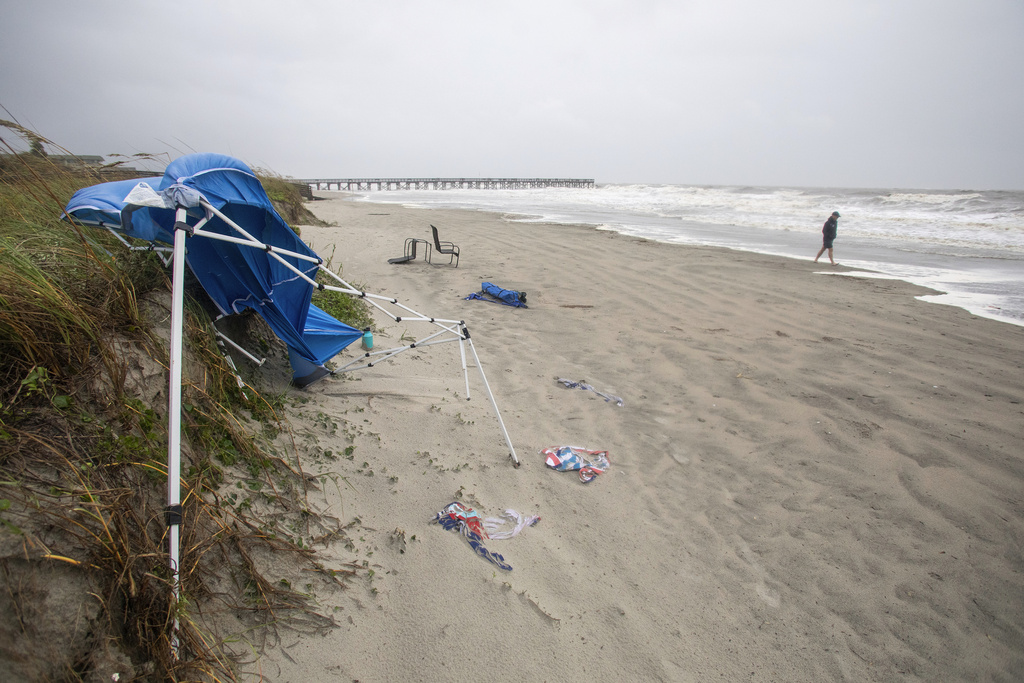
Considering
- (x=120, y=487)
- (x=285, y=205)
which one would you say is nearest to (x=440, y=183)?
(x=285, y=205)

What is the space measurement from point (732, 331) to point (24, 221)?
7.26 metres

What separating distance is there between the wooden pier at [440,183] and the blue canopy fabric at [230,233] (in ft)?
232

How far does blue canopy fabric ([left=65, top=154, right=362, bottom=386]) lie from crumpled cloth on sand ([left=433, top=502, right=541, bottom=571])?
1681 millimetres

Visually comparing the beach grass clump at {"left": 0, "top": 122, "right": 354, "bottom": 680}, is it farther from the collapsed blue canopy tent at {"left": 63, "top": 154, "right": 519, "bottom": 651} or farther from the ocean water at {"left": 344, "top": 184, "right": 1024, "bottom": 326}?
the ocean water at {"left": 344, "top": 184, "right": 1024, "bottom": 326}

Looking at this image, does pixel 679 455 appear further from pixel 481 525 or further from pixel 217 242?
pixel 217 242

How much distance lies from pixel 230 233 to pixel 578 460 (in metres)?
2.94

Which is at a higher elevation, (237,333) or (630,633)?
(237,333)

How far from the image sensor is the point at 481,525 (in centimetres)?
291

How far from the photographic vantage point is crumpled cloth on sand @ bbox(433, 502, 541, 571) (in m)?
2.72

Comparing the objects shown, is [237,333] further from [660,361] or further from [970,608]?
[970,608]

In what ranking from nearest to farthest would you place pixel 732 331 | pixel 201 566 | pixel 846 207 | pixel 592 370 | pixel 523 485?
pixel 201 566
pixel 523 485
pixel 592 370
pixel 732 331
pixel 846 207

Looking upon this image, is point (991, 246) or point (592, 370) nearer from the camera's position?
point (592, 370)

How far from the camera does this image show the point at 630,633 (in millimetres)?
2373

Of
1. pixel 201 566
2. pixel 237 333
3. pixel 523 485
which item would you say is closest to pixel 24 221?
pixel 237 333
